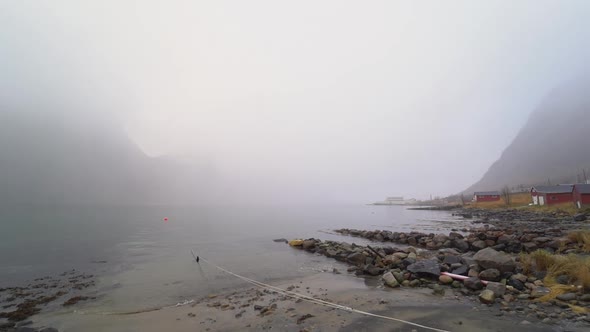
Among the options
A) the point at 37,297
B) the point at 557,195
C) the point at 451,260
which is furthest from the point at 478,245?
the point at 557,195

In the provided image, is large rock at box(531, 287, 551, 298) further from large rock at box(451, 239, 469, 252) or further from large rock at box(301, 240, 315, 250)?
large rock at box(301, 240, 315, 250)

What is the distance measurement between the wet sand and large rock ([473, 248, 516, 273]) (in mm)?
3049

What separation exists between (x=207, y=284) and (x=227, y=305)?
4.35 meters

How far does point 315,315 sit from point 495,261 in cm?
833

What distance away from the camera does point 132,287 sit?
14172 millimetres

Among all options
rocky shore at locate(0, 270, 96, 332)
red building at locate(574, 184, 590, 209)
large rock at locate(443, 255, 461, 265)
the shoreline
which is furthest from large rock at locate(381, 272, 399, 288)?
red building at locate(574, 184, 590, 209)

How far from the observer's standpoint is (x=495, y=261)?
11.3 meters

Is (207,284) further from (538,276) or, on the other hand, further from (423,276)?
(538,276)

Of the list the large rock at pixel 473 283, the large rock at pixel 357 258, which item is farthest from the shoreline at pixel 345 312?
the large rock at pixel 357 258

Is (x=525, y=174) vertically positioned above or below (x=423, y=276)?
above

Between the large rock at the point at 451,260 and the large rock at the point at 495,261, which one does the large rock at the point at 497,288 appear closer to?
the large rock at the point at 495,261

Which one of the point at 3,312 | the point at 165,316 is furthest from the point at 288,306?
the point at 3,312

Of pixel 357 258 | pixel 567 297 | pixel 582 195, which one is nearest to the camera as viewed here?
pixel 567 297

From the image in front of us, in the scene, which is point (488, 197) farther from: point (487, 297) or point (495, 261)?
point (487, 297)
